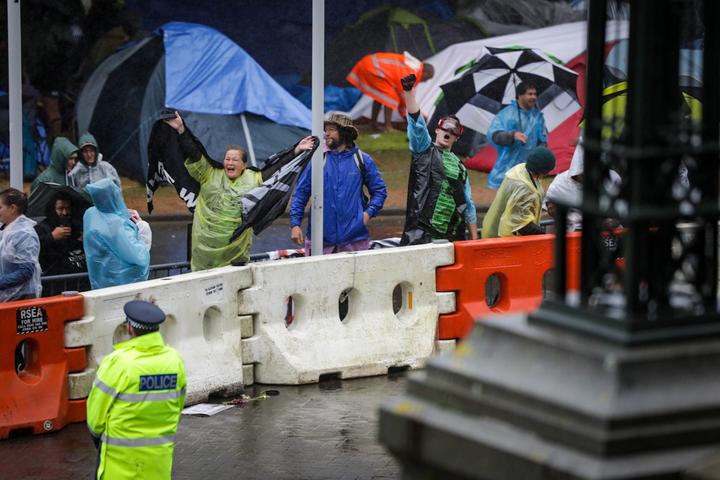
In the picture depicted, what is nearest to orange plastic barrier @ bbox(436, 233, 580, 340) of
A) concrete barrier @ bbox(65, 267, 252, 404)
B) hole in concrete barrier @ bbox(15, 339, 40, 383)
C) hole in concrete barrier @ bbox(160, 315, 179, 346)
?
concrete barrier @ bbox(65, 267, 252, 404)

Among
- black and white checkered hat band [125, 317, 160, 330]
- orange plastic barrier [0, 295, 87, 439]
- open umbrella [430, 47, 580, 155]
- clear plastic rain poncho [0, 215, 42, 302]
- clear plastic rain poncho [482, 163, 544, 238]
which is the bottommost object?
orange plastic barrier [0, 295, 87, 439]

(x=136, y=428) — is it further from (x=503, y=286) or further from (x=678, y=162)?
(x=503, y=286)

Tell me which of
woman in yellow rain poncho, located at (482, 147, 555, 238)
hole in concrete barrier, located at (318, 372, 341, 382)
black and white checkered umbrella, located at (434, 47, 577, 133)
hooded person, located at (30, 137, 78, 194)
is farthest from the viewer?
black and white checkered umbrella, located at (434, 47, 577, 133)

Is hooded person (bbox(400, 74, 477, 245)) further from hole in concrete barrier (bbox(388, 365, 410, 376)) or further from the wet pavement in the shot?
the wet pavement

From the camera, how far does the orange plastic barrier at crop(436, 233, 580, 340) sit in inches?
528

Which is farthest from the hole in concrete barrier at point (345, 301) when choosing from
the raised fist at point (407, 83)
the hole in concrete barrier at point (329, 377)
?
the raised fist at point (407, 83)

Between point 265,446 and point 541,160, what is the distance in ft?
14.5

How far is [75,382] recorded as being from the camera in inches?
442

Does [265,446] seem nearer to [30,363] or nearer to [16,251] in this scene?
[30,363]

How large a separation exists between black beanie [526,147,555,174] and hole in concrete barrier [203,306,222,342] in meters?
3.50

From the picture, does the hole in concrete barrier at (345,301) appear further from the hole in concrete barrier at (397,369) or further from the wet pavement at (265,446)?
the wet pavement at (265,446)

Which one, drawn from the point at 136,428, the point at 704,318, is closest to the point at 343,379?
the point at 136,428

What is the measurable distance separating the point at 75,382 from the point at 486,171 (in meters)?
17.2

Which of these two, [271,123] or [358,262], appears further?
[271,123]
